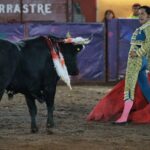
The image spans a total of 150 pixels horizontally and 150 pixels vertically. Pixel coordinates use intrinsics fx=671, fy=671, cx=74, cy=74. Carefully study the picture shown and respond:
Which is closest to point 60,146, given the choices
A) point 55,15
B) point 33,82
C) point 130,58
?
point 33,82

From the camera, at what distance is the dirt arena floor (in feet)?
24.9

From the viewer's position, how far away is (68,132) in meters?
8.62

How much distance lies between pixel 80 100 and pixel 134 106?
9.12 ft

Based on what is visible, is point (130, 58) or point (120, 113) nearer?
point (130, 58)

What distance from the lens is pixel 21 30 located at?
15938 mm

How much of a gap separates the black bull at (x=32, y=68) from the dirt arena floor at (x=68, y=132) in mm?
365

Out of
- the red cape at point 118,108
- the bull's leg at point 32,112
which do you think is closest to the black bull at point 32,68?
the bull's leg at point 32,112

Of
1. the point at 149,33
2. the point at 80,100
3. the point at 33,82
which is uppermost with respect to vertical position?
the point at 149,33

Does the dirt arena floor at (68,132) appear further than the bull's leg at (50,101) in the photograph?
No

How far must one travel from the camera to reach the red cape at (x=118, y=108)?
31.7ft

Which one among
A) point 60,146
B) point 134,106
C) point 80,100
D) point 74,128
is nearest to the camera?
point 60,146

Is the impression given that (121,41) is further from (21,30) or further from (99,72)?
(21,30)

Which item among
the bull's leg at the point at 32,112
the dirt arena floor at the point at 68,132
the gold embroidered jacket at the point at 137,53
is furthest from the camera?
the gold embroidered jacket at the point at 137,53

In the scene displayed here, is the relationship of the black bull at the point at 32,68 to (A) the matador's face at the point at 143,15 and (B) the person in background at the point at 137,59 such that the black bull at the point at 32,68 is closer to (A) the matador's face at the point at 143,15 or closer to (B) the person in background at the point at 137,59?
(B) the person in background at the point at 137,59
